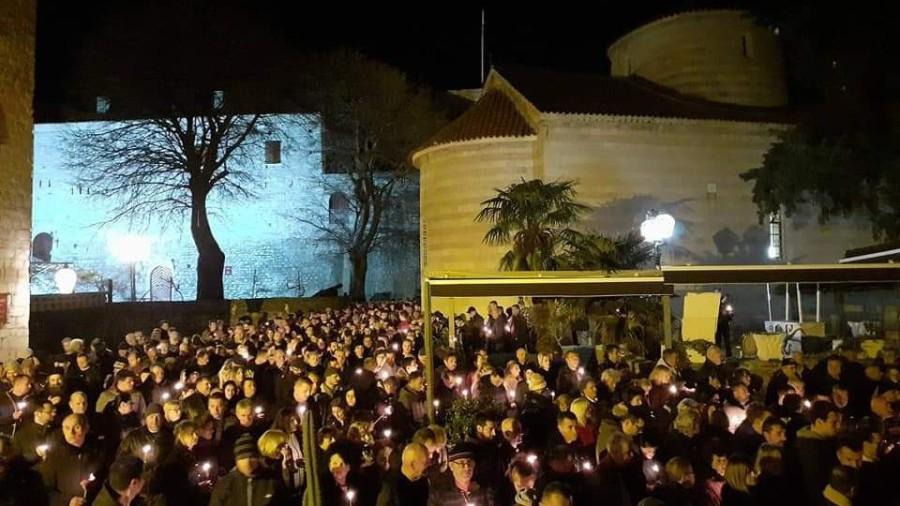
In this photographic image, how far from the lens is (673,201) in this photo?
2480 cm

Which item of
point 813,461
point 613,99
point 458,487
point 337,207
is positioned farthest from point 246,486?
point 337,207

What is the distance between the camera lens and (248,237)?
42.9 meters

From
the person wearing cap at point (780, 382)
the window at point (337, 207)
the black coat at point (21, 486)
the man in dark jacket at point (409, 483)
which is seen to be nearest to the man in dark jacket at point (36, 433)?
the black coat at point (21, 486)

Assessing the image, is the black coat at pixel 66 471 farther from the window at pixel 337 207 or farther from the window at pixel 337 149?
the window at pixel 337 207

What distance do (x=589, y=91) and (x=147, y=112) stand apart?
19.5 metres

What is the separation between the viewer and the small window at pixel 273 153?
139 feet

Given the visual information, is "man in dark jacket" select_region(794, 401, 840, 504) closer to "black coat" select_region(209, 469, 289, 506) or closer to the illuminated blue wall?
"black coat" select_region(209, 469, 289, 506)

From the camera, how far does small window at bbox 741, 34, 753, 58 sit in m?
28.0

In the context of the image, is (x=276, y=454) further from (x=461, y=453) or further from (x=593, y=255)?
(x=593, y=255)

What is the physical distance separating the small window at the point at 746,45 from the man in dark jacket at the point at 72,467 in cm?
2778

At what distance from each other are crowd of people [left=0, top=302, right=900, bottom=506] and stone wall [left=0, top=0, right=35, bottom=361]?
7.65 metres

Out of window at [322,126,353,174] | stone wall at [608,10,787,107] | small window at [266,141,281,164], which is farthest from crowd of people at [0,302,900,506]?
small window at [266,141,281,164]

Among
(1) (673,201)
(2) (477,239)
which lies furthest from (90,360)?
(1) (673,201)

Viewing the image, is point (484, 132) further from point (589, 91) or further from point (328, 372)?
point (328, 372)
